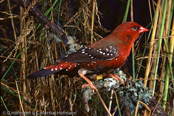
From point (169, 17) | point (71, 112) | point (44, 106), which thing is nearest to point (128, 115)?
point (71, 112)

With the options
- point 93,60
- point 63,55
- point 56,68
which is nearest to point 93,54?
point 93,60

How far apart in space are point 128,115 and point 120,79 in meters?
0.38

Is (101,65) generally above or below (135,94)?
above

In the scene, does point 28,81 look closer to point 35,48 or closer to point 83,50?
point 35,48

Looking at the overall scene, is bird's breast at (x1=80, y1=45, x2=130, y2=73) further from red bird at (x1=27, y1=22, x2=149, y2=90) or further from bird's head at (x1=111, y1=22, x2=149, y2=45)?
bird's head at (x1=111, y1=22, x2=149, y2=45)

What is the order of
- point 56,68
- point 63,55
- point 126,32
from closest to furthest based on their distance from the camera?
1. point 56,68
2. point 126,32
3. point 63,55

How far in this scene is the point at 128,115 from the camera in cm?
152

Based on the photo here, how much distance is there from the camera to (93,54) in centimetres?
124

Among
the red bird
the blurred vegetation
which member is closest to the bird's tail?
the red bird

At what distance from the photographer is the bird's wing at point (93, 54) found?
121cm

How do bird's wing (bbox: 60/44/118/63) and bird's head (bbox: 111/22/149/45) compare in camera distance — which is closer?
bird's wing (bbox: 60/44/118/63)

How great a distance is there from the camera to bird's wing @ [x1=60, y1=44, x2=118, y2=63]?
3.96 ft

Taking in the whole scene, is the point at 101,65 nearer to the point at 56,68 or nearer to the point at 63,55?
the point at 56,68

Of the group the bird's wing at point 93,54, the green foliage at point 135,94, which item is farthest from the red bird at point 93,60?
the green foliage at point 135,94
